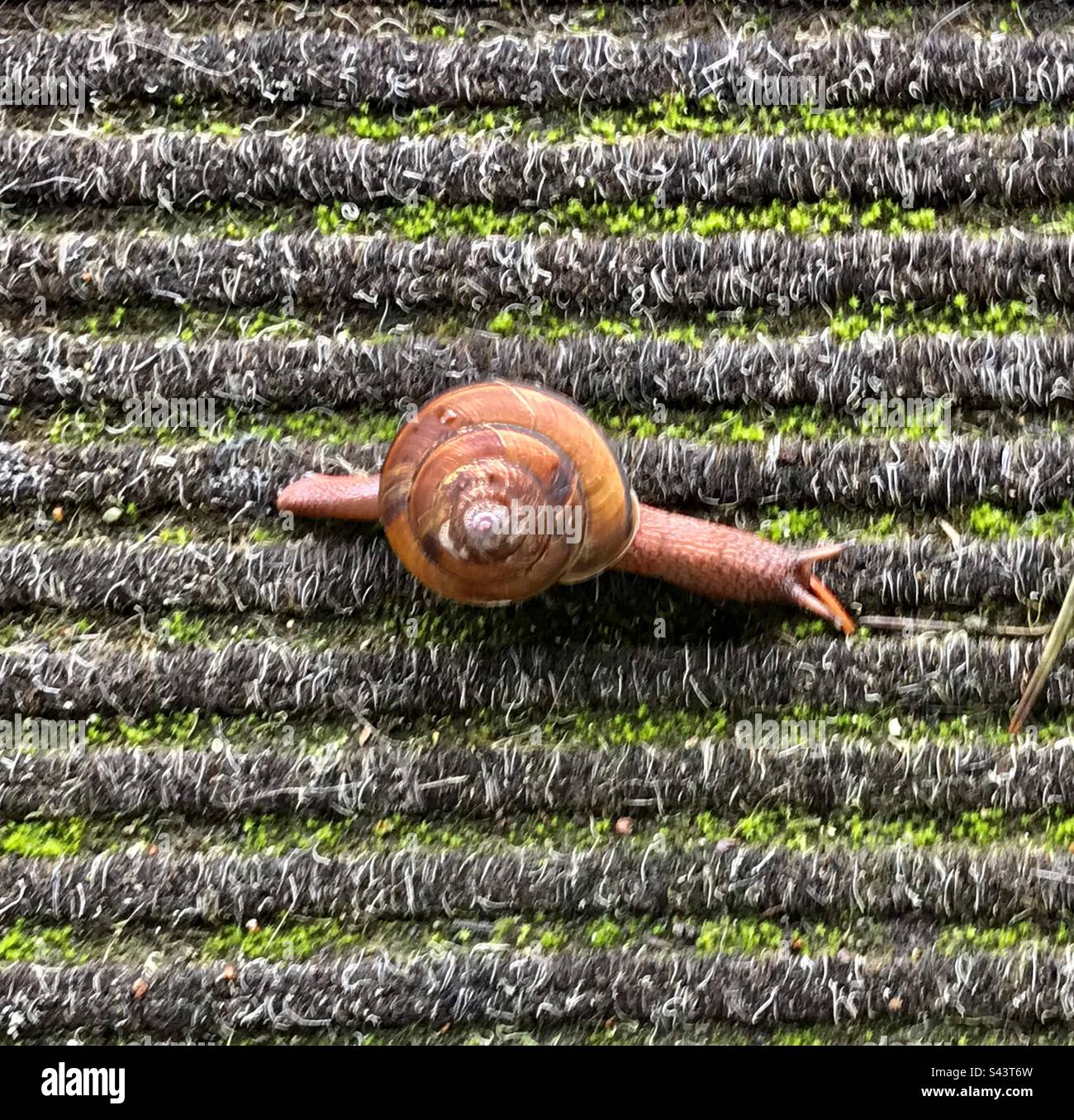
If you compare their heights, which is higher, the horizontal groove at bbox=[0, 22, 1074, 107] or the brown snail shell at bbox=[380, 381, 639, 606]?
the horizontal groove at bbox=[0, 22, 1074, 107]

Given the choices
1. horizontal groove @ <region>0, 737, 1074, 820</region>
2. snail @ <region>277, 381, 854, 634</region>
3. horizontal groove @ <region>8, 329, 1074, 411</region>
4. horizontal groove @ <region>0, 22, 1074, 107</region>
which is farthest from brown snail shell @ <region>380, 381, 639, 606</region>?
horizontal groove @ <region>0, 22, 1074, 107</region>

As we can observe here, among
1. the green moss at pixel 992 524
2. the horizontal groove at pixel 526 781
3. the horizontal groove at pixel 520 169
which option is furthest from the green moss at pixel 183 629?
the green moss at pixel 992 524

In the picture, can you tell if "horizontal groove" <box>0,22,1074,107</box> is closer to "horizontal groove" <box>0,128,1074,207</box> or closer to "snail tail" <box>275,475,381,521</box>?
"horizontal groove" <box>0,128,1074,207</box>

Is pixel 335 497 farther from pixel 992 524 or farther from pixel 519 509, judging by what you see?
pixel 992 524

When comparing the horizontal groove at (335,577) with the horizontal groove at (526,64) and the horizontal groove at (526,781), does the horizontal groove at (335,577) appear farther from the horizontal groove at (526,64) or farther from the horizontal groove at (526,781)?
the horizontal groove at (526,64)

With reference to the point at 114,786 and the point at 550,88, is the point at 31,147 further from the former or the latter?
the point at 114,786

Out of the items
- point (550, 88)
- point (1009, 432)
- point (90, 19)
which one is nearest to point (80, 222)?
point (90, 19)
